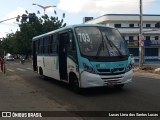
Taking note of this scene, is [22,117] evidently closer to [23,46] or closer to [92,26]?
[92,26]

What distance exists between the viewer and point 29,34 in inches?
2808

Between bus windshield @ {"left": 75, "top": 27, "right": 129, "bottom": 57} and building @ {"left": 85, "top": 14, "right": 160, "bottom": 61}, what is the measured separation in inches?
2149

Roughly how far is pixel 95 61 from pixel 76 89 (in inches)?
64.7

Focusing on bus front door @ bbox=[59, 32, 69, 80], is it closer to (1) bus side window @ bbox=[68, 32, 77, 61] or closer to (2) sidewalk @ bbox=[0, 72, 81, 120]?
(1) bus side window @ bbox=[68, 32, 77, 61]

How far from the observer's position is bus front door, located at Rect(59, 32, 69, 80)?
50.2 ft

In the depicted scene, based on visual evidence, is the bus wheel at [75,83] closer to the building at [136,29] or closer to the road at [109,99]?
the road at [109,99]

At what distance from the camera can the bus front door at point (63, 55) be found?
1531cm

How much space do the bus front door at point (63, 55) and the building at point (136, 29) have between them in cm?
5315

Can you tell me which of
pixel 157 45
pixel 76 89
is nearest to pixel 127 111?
pixel 76 89

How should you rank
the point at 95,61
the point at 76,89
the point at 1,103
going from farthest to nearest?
1. the point at 76,89
2. the point at 95,61
3. the point at 1,103

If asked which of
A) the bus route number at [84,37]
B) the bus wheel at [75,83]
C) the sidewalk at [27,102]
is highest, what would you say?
the bus route number at [84,37]

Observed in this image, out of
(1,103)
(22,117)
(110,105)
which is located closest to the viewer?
(22,117)

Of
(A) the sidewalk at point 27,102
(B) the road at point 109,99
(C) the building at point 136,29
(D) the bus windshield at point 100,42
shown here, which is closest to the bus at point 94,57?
(D) the bus windshield at point 100,42

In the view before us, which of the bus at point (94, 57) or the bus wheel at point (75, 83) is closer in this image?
the bus at point (94, 57)
